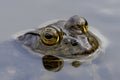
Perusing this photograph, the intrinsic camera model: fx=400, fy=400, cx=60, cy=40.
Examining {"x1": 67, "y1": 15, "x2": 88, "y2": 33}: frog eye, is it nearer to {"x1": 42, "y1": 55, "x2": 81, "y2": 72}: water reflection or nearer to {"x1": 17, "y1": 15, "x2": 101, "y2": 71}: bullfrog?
{"x1": 17, "y1": 15, "x2": 101, "y2": 71}: bullfrog

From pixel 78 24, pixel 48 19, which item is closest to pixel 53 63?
pixel 78 24

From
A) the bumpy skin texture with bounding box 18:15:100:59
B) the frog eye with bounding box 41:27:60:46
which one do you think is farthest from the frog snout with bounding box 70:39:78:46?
the frog eye with bounding box 41:27:60:46

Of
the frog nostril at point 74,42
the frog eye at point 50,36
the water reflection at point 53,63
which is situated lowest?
the water reflection at point 53,63

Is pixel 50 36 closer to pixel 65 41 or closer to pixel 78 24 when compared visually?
pixel 65 41

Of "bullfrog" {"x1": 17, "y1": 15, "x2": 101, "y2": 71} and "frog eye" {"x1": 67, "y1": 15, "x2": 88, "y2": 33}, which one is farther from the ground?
"frog eye" {"x1": 67, "y1": 15, "x2": 88, "y2": 33}

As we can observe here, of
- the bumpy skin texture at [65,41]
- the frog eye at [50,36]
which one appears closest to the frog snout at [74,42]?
the bumpy skin texture at [65,41]

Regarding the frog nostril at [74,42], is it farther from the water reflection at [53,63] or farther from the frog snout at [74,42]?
the water reflection at [53,63]
